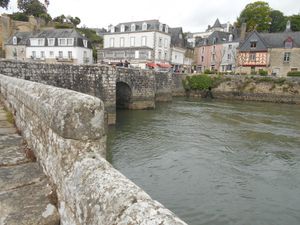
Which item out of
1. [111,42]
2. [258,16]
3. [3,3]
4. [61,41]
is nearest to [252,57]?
[258,16]

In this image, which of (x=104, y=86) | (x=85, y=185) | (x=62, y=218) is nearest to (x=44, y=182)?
(x=62, y=218)

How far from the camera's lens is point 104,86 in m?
18.2

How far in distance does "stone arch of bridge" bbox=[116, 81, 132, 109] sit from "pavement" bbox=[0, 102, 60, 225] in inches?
820

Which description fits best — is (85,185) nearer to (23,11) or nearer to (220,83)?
(220,83)

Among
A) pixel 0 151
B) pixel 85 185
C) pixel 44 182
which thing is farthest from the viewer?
pixel 0 151

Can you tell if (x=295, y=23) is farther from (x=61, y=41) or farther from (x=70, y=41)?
(x=61, y=41)

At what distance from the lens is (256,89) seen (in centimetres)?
3506

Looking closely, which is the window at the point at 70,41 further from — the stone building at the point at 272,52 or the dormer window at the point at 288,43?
the dormer window at the point at 288,43

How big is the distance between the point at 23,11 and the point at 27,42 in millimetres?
22923

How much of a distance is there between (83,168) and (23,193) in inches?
31.7

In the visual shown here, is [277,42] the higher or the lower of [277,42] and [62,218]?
the higher

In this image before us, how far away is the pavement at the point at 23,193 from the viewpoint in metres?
2.02

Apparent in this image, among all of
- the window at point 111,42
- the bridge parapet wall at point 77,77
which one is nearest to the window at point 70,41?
the window at point 111,42

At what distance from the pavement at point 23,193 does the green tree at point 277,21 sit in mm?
68155
